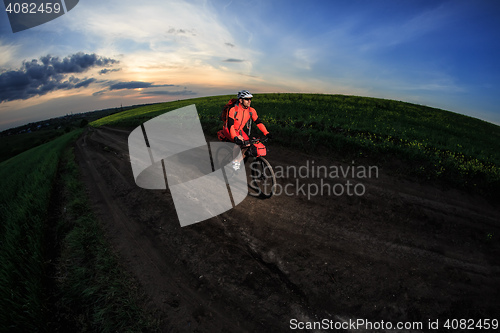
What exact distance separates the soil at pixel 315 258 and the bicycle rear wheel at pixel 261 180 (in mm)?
315

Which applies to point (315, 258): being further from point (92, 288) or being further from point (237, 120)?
point (237, 120)

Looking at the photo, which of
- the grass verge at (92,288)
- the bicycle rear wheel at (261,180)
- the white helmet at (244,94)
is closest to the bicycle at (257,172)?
the bicycle rear wheel at (261,180)

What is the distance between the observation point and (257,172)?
6574mm

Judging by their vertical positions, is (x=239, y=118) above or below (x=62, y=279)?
above

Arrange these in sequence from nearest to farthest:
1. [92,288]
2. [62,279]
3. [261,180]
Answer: [92,288] < [62,279] < [261,180]

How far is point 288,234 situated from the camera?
448 centimetres

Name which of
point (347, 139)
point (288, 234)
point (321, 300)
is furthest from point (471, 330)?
point (347, 139)

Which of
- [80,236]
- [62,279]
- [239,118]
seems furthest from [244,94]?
[62,279]

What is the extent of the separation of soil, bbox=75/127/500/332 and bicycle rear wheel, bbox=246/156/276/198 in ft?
1.03

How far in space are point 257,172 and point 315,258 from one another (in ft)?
10.8

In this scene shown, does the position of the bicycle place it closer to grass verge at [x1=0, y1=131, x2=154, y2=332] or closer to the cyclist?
the cyclist

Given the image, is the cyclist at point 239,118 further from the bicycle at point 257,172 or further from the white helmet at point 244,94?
the bicycle at point 257,172

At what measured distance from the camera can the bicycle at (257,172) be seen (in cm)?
576

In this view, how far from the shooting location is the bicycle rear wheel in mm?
5797
